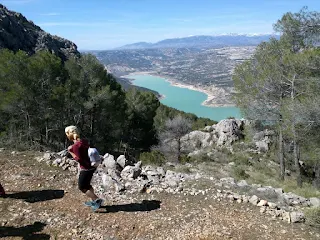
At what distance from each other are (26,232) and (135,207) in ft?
7.02

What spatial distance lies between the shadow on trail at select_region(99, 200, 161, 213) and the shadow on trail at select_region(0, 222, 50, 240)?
1.22m

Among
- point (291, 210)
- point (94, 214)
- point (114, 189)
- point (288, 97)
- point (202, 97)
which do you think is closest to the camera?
point (94, 214)

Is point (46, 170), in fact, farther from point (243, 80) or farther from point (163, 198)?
point (243, 80)

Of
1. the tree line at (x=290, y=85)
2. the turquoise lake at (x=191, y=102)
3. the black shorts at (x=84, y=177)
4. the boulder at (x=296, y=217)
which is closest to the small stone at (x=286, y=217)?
the boulder at (x=296, y=217)

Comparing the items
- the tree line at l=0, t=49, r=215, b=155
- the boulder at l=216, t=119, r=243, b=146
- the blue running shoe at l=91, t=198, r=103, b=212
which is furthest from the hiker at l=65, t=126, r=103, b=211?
the boulder at l=216, t=119, r=243, b=146

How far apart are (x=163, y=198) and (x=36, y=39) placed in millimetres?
57013

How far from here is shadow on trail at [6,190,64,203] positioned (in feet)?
21.4

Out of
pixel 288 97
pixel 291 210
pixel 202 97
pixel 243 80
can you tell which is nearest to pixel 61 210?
pixel 291 210

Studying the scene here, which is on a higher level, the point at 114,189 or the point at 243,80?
the point at 243,80

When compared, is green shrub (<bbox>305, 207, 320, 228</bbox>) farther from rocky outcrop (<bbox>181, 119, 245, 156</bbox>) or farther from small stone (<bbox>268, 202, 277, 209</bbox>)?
rocky outcrop (<bbox>181, 119, 245, 156</bbox>)

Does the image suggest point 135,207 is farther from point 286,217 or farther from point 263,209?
point 286,217

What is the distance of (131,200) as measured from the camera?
675 cm

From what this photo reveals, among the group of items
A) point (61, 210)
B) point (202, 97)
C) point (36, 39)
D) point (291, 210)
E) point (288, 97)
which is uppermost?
point (36, 39)

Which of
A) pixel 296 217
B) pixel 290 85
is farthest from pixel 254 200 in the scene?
pixel 290 85
